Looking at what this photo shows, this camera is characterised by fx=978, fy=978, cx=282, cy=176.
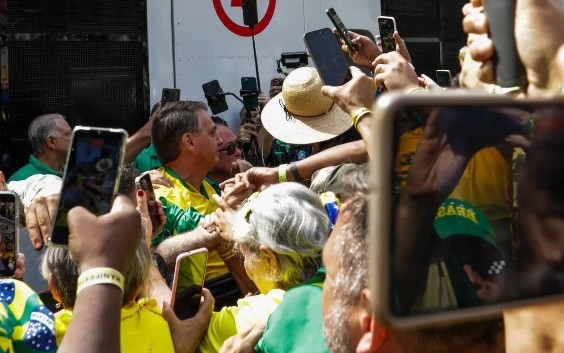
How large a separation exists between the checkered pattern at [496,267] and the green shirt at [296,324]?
1298 millimetres

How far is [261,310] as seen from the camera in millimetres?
2875

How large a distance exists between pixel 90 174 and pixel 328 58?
1.81 metres

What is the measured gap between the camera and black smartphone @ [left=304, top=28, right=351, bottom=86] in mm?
3348

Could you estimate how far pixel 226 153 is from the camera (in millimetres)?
5871

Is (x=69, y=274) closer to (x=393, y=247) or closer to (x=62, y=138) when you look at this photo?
(x=393, y=247)

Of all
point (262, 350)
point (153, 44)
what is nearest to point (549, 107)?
point (262, 350)

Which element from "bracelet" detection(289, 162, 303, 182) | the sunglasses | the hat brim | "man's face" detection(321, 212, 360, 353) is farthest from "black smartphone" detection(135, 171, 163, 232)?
"man's face" detection(321, 212, 360, 353)

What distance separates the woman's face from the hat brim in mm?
1429

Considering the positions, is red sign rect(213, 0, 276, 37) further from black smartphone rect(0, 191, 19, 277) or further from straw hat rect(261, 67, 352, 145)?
black smartphone rect(0, 191, 19, 277)

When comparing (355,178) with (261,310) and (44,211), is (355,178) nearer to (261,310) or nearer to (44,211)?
(261,310)

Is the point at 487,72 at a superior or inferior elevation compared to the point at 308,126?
superior

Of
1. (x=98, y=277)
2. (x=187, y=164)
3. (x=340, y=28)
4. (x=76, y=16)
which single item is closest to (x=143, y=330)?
(x=98, y=277)

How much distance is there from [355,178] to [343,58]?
67.5 inches

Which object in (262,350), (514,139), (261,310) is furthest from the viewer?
(261,310)
